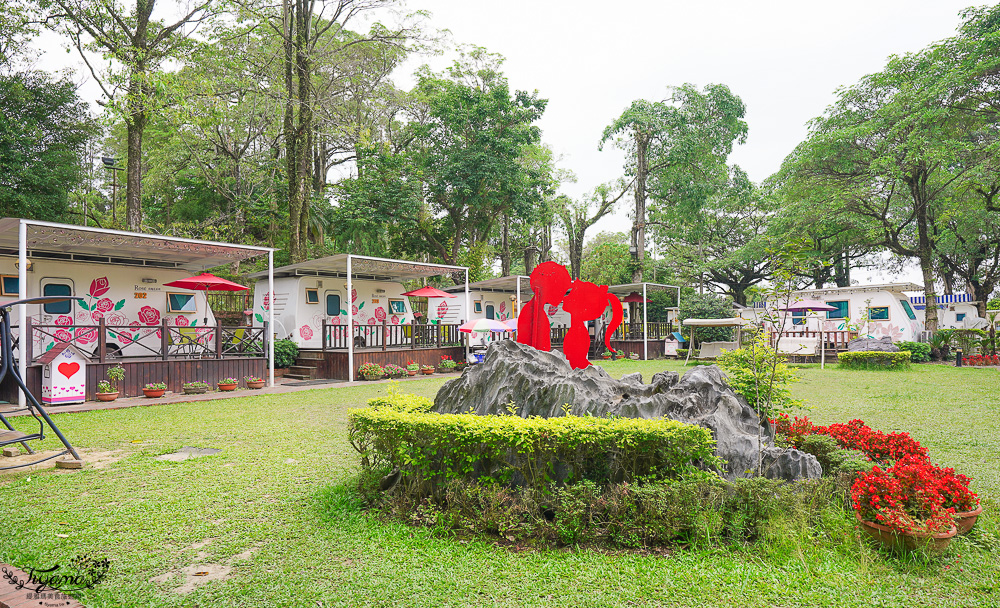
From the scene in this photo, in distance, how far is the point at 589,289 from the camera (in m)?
6.20

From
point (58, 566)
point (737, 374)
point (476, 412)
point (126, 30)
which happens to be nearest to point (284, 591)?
point (58, 566)

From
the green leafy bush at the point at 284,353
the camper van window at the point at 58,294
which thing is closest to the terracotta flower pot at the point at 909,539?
the green leafy bush at the point at 284,353

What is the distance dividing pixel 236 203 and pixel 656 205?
21.5 metres

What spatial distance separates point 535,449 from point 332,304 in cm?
1454

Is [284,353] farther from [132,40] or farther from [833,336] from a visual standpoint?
[833,336]

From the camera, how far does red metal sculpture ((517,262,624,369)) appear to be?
6023mm

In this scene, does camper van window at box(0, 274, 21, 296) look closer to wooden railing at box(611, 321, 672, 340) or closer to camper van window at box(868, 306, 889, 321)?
wooden railing at box(611, 321, 672, 340)

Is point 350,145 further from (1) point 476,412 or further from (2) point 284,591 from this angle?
(2) point 284,591

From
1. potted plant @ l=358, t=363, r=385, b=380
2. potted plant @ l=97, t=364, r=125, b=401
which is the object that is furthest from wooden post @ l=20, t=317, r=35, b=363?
potted plant @ l=358, t=363, r=385, b=380

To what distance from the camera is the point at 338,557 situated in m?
3.29

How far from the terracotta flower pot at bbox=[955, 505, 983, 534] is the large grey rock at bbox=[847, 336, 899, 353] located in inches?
590

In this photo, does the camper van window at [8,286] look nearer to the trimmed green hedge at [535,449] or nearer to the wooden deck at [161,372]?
the wooden deck at [161,372]

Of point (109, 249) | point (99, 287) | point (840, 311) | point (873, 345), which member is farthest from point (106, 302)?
point (840, 311)

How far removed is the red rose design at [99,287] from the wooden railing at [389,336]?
5291 mm
